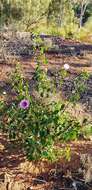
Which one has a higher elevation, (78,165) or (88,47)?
(88,47)

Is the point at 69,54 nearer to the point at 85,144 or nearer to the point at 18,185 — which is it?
the point at 85,144

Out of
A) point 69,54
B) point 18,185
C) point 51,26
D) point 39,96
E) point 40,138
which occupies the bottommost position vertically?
point 18,185

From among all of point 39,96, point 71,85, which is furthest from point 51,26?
point 39,96

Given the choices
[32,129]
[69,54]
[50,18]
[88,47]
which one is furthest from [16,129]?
[50,18]

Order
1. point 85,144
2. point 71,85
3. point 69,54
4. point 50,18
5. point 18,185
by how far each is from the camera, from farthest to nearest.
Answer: point 50,18
point 69,54
point 71,85
point 85,144
point 18,185

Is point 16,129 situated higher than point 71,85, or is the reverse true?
point 71,85

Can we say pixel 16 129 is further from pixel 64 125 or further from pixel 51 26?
pixel 51 26

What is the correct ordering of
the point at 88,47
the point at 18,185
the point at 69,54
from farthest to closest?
1. the point at 88,47
2. the point at 69,54
3. the point at 18,185

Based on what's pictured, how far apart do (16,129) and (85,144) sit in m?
0.95

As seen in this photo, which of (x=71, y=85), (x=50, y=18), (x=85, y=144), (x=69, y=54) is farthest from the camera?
(x=50, y=18)

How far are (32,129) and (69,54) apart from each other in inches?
200

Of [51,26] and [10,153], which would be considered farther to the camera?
[51,26]

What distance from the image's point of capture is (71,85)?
759cm

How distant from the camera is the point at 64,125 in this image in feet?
17.2
